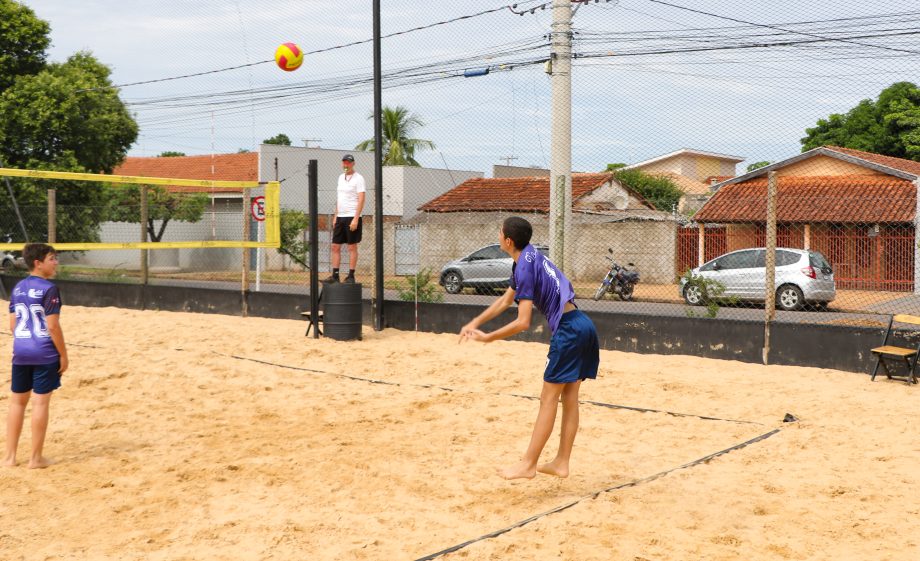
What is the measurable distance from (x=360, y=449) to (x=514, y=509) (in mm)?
1651

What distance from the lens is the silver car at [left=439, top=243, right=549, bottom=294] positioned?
21906mm

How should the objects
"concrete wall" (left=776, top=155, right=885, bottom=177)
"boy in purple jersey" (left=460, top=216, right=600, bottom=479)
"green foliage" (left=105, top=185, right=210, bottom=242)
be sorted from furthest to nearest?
"green foliage" (left=105, top=185, right=210, bottom=242) → "concrete wall" (left=776, top=155, right=885, bottom=177) → "boy in purple jersey" (left=460, top=216, right=600, bottom=479)

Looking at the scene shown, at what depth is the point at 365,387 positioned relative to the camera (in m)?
8.77

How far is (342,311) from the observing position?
11695 millimetres

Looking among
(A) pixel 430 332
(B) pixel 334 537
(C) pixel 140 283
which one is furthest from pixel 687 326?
(C) pixel 140 283

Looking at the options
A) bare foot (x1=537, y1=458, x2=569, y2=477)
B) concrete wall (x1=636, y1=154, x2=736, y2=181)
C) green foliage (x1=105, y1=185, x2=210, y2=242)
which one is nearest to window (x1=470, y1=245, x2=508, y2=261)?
green foliage (x1=105, y1=185, x2=210, y2=242)

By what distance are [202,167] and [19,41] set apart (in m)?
16.4

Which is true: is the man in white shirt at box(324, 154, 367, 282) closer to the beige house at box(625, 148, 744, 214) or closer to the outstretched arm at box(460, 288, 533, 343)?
the outstretched arm at box(460, 288, 533, 343)

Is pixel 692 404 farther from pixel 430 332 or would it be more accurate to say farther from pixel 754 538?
pixel 430 332

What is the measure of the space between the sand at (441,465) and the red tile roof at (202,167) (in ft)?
94.0

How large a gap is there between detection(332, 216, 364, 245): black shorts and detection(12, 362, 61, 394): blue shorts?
6.12 meters

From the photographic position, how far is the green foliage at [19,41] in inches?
979

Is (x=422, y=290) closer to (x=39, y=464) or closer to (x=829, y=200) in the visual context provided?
(x=39, y=464)

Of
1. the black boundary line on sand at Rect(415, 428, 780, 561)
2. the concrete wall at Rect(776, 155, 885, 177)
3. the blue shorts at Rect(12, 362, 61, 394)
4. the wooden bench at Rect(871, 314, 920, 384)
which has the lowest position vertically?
the black boundary line on sand at Rect(415, 428, 780, 561)
